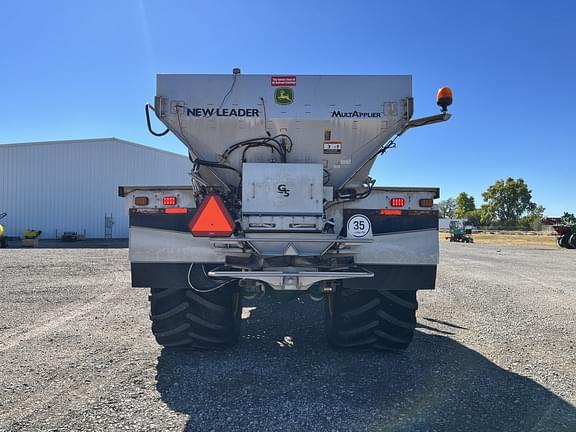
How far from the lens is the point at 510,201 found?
Result: 82.3 metres

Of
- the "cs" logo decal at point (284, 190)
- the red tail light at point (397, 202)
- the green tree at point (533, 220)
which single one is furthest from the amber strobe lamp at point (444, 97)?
the green tree at point (533, 220)

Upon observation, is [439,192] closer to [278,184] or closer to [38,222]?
[278,184]

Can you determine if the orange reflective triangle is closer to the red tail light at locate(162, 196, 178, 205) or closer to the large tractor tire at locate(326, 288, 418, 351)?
the red tail light at locate(162, 196, 178, 205)

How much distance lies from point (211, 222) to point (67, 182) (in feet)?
97.5

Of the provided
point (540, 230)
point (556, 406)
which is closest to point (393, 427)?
point (556, 406)

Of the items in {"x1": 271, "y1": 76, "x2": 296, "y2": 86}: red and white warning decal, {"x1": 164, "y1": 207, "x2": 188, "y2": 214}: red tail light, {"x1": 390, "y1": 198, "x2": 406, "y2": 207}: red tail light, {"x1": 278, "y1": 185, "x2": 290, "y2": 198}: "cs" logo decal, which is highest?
{"x1": 271, "y1": 76, "x2": 296, "y2": 86}: red and white warning decal

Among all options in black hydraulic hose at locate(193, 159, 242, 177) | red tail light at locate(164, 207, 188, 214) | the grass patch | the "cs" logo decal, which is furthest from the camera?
the grass patch

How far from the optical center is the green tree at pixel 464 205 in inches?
3780

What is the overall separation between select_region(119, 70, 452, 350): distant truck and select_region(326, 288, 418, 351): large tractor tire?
11mm

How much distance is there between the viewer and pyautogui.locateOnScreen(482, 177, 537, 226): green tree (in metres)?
81.3

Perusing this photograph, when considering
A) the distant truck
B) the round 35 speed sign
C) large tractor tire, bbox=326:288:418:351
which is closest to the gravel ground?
large tractor tire, bbox=326:288:418:351

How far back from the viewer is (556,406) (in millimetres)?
3451

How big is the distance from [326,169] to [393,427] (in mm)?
2488

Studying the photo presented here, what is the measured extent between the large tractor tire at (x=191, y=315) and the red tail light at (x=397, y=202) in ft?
5.98
